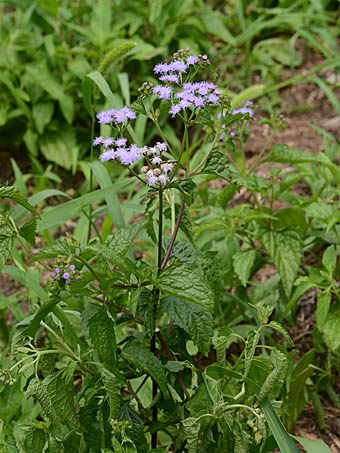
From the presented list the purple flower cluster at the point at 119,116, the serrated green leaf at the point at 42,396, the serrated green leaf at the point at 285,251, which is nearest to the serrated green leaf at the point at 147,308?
the serrated green leaf at the point at 42,396

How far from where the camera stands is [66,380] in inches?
46.7

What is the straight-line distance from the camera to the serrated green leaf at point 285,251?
156 centimetres

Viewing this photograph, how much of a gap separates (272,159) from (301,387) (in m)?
0.66

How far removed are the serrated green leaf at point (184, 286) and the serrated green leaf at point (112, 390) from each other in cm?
22

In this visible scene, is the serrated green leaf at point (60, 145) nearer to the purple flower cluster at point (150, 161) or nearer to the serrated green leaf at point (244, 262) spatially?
the serrated green leaf at point (244, 262)

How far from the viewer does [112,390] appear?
1053 mm

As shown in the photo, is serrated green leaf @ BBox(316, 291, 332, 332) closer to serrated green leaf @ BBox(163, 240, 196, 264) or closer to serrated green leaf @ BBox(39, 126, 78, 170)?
serrated green leaf @ BBox(163, 240, 196, 264)

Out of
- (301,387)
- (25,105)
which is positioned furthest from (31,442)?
(25,105)

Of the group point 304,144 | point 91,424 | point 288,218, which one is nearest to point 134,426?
point 91,424

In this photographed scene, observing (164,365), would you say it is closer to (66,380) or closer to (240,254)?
(66,380)

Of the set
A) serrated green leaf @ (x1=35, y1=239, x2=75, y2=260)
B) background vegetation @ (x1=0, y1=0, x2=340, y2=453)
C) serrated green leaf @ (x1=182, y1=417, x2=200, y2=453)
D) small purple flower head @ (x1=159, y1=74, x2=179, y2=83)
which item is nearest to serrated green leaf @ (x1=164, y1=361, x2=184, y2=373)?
background vegetation @ (x1=0, y1=0, x2=340, y2=453)

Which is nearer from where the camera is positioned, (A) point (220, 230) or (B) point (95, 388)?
(B) point (95, 388)

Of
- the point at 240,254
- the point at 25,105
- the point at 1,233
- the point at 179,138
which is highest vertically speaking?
the point at 25,105

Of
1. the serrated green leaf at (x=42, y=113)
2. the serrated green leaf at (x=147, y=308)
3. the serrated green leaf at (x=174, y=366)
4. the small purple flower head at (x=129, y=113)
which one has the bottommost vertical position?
the serrated green leaf at (x=174, y=366)
